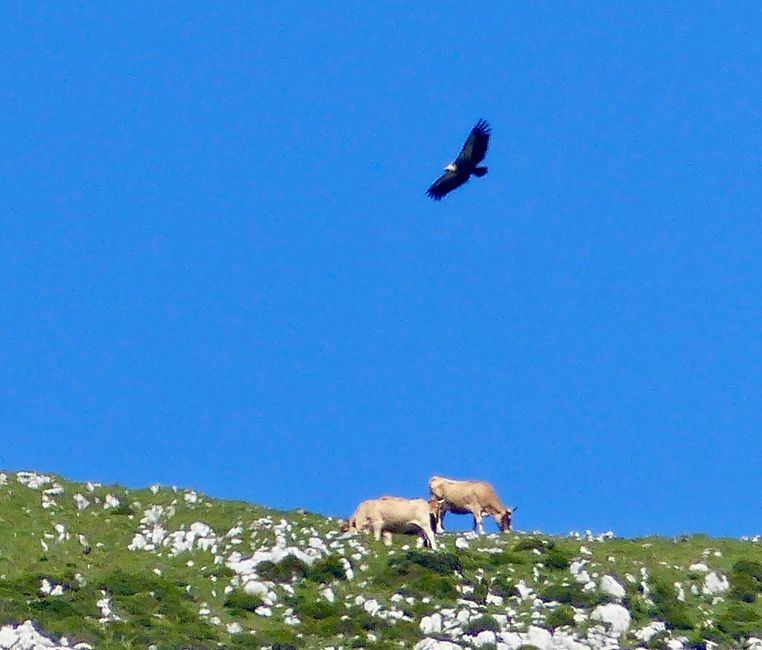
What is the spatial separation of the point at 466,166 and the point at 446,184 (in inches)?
24.6

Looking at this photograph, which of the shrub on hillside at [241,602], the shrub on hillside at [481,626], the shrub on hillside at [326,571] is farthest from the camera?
the shrub on hillside at [326,571]

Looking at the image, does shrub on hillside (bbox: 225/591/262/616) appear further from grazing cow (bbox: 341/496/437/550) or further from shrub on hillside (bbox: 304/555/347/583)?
grazing cow (bbox: 341/496/437/550)

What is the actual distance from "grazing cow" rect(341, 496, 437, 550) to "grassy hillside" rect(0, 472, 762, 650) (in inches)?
22.1

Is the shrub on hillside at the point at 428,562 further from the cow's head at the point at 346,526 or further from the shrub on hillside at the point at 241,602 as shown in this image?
the shrub on hillside at the point at 241,602

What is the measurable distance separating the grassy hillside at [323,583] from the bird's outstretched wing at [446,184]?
823 cm

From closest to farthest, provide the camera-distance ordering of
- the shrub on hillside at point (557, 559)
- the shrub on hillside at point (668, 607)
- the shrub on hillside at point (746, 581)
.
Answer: the shrub on hillside at point (668, 607) < the shrub on hillside at point (746, 581) < the shrub on hillside at point (557, 559)

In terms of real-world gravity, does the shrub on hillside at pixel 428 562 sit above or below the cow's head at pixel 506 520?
below

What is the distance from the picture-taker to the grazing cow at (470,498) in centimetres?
5338

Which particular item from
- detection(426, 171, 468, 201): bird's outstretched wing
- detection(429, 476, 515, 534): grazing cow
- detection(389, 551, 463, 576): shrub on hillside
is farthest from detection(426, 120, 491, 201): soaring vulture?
detection(429, 476, 515, 534): grazing cow

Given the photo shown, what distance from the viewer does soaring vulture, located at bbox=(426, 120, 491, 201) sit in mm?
41750

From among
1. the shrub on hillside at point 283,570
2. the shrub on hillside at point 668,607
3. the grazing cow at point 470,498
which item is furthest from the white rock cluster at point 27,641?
the grazing cow at point 470,498

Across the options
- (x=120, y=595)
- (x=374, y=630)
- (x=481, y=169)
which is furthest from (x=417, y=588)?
(x=481, y=169)

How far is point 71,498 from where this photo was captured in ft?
160

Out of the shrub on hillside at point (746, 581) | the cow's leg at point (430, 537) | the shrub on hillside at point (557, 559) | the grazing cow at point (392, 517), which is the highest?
the grazing cow at point (392, 517)
